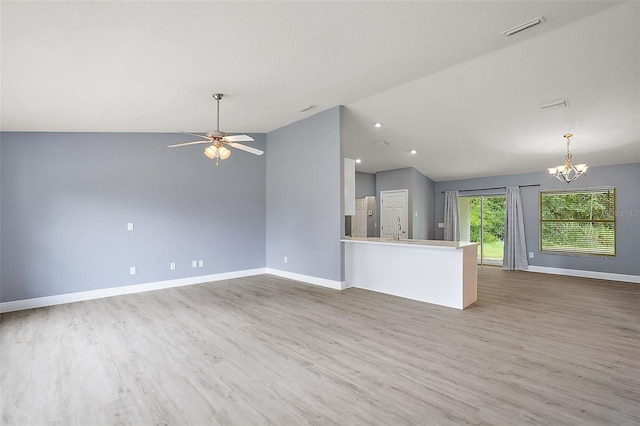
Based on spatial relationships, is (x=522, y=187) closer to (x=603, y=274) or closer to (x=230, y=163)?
(x=603, y=274)

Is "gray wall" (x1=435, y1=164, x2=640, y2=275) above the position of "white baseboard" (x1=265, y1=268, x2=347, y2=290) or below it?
above

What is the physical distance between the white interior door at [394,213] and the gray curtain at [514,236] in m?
2.47

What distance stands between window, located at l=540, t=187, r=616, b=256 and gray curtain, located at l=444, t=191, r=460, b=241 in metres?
2.01

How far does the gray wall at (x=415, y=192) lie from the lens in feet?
29.0

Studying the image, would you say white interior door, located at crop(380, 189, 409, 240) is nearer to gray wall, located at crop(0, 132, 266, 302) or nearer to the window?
the window

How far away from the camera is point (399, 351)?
123 inches

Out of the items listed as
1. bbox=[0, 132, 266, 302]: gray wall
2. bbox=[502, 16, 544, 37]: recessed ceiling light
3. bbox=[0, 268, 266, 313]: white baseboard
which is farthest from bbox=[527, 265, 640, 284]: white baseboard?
bbox=[0, 268, 266, 313]: white baseboard

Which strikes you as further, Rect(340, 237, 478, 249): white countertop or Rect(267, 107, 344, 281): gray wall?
Rect(267, 107, 344, 281): gray wall

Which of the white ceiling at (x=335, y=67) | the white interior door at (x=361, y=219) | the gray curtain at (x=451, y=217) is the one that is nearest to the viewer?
the white ceiling at (x=335, y=67)

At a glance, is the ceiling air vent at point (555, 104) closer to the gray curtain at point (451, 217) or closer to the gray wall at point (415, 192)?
the gray wall at point (415, 192)

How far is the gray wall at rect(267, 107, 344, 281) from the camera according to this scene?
5688mm

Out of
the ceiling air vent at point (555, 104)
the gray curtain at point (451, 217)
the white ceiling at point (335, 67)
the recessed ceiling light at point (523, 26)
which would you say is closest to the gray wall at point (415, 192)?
the gray curtain at point (451, 217)

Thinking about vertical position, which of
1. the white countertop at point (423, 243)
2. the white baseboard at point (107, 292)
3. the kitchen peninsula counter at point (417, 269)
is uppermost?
the white countertop at point (423, 243)

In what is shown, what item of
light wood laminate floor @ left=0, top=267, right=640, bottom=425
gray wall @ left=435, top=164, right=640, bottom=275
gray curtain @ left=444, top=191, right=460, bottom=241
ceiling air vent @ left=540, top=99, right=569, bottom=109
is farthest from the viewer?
gray curtain @ left=444, top=191, right=460, bottom=241
